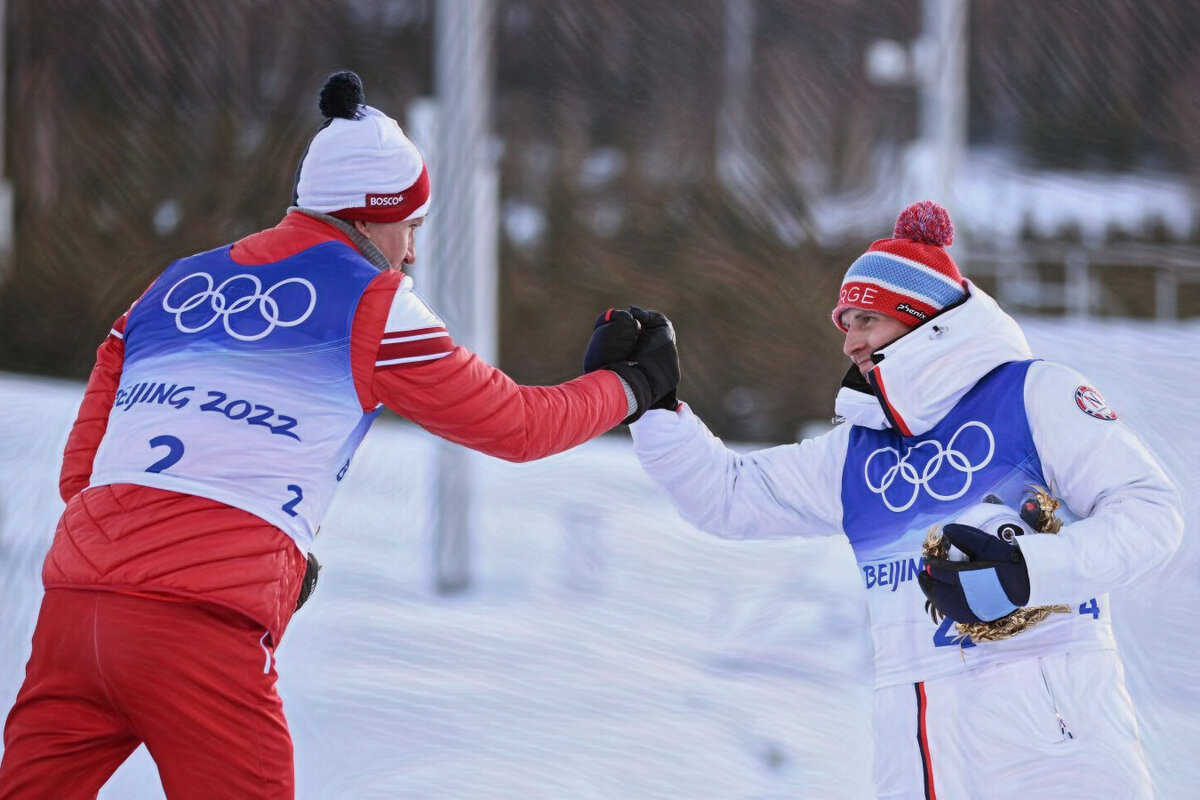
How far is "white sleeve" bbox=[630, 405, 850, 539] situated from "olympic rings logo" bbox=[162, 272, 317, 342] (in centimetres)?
75

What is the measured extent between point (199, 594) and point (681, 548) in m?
4.32

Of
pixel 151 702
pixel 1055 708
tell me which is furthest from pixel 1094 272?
pixel 151 702

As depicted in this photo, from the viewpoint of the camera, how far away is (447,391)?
2244mm

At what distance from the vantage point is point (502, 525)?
6.74m

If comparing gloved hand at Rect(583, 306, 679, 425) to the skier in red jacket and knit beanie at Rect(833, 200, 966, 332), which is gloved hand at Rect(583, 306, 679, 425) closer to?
the skier in red jacket

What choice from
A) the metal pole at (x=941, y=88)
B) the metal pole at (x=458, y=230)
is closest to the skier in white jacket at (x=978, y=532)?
the metal pole at (x=458, y=230)

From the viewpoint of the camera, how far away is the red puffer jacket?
2.04 m

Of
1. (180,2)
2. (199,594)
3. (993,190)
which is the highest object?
(180,2)

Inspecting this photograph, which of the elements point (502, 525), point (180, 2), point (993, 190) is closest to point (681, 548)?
point (502, 525)

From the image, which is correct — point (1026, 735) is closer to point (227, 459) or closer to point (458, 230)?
point (227, 459)

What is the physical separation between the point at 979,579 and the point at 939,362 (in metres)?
0.39

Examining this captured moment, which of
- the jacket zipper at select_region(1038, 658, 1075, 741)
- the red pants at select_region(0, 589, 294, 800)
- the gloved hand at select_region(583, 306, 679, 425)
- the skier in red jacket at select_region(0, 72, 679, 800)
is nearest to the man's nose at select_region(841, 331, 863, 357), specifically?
the gloved hand at select_region(583, 306, 679, 425)

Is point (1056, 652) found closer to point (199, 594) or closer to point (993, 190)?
point (199, 594)

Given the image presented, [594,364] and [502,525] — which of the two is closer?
[594,364]
